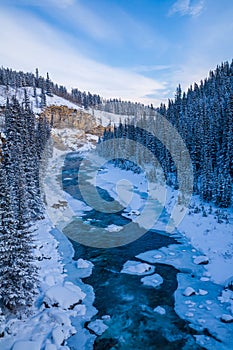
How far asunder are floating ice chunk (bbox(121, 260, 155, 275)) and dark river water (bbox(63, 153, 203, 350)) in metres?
0.37

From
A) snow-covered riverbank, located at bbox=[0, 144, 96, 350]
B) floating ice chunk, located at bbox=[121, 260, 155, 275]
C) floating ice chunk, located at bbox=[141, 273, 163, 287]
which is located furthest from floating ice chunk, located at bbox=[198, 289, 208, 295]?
snow-covered riverbank, located at bbox=[0, 144, 96, 350]

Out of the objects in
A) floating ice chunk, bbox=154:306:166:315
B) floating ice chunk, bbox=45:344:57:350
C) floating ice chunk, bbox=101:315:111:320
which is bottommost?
floating ice chunk, bbox=101:315:111:320

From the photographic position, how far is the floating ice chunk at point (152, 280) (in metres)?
13.9

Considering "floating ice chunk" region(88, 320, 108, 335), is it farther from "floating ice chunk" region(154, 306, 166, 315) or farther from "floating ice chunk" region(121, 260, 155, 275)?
"floating ice chunk" region(121, 260, 155, 275)

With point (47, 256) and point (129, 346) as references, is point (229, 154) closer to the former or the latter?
point (47, 256)

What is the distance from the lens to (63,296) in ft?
39.3

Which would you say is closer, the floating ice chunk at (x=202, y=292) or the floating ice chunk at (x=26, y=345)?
the floating ice chunk at (x=26, y=345)

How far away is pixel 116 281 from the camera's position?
47.1 ft

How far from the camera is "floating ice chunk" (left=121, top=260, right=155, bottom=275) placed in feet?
50.3

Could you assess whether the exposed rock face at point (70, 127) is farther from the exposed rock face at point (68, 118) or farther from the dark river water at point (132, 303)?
the dark river water at point (132, 303)

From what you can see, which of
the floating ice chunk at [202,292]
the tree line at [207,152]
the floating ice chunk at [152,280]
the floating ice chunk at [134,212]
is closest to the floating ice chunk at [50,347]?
the floating ice chunk at [152,280]

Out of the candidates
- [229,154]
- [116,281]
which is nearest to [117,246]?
[116,281]

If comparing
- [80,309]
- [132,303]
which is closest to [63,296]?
[80,309]

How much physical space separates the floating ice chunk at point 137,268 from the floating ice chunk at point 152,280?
63 centimetres
